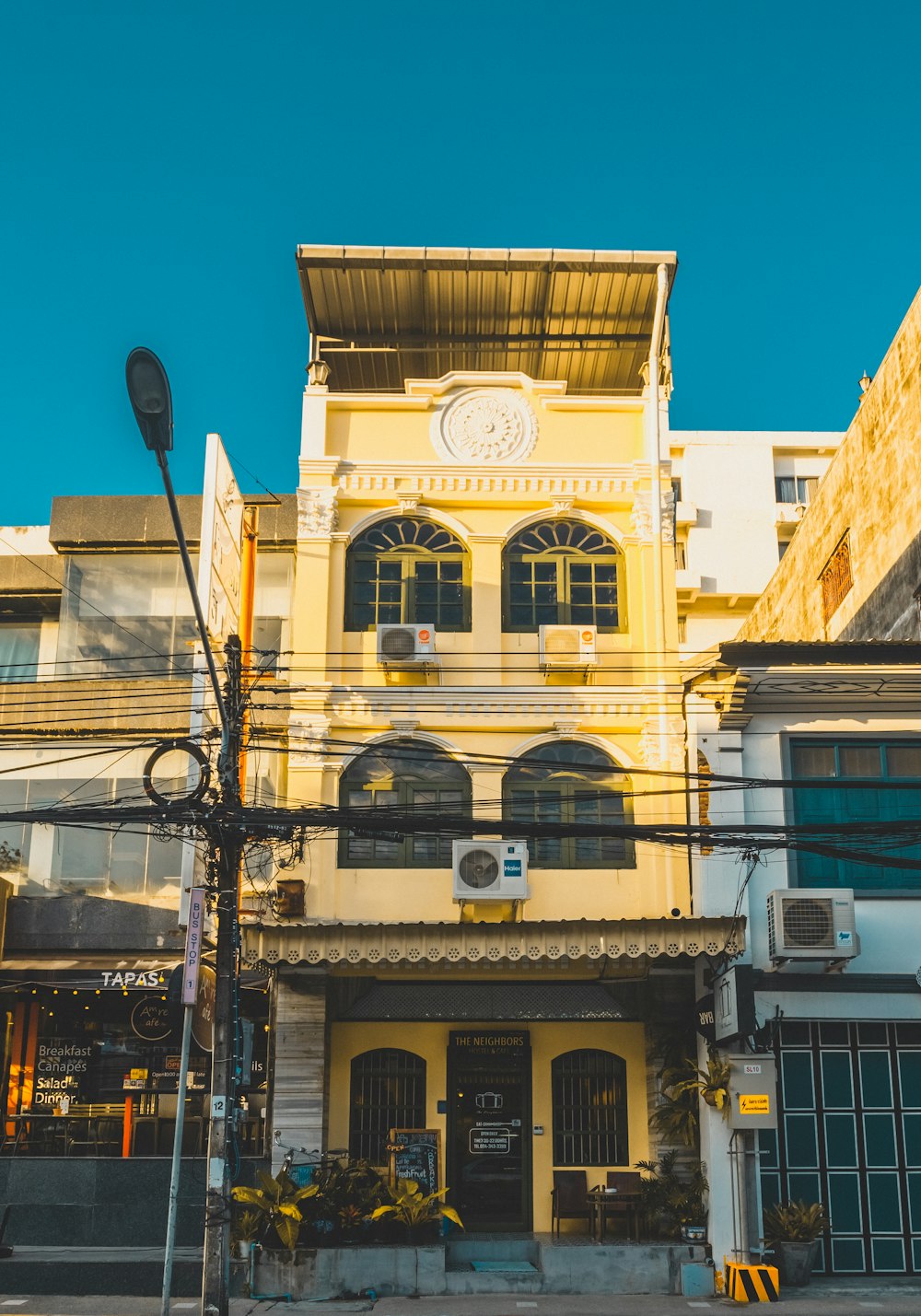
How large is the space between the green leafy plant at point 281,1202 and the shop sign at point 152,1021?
13.5ft

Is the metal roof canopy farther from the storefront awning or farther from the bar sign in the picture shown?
the bar sign

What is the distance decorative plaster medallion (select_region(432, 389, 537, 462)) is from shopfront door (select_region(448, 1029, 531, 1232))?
28.7 ft

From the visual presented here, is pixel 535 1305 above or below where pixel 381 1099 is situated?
below

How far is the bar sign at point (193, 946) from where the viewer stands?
13430 mm

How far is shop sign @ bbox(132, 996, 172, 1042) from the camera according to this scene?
2033 centimetres

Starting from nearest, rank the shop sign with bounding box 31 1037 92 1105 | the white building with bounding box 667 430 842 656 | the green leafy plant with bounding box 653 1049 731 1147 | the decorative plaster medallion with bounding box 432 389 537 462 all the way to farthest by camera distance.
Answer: the green leafy plant with bounding box 653 1049 731 1147 → the shop sign with bounding box 31 1037 92 1105 → the decorative plaster medallion with bounding box 432 389 537 462 → the white building with bounding box 667 430 842 656

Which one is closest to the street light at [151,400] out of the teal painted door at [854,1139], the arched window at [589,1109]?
the teal painted door at [854,1139]

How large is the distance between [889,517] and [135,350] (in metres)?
15.3

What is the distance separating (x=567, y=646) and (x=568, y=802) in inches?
90.3

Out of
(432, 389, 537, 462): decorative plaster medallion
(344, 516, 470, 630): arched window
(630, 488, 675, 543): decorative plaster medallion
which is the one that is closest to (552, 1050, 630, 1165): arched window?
(344, 516, 470, 630): arched window

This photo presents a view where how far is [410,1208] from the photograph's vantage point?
55.2ft

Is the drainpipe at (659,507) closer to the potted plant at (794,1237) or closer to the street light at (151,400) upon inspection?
the potted plant at (794,1237)

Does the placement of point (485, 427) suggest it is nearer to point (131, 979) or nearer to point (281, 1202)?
point (131, 979)

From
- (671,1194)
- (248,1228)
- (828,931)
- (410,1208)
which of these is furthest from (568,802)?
(248,1228)
